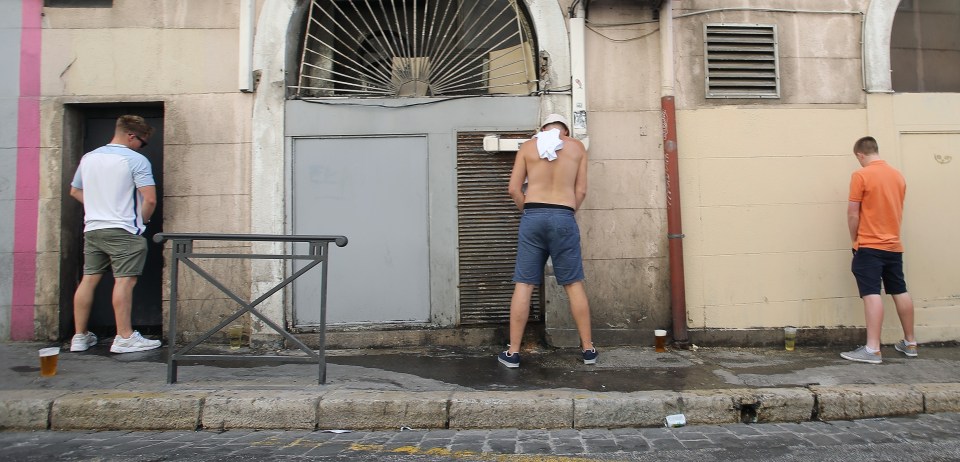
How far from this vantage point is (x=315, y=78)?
546cm

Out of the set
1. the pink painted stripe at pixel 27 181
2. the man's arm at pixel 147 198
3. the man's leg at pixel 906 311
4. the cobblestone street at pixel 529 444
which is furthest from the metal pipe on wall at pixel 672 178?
the pink painted stripe at pixel 27 181

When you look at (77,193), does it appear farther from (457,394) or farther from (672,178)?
(672,178)

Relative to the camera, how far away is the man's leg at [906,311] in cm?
477

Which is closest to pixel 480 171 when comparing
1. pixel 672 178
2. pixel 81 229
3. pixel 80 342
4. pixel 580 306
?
pixel 580 306

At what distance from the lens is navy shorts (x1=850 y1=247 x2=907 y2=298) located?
4723 millimetres

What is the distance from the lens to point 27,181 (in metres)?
5.25

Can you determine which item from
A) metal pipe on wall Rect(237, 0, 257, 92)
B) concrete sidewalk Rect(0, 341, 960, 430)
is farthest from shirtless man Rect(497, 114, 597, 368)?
metal pipe on wall Rect(237, 0, 257, 92)

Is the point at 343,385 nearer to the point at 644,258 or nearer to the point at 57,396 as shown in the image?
the point at 57,396

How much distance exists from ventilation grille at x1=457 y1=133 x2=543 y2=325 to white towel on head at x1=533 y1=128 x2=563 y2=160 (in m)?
0.84

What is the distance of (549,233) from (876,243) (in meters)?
2.67

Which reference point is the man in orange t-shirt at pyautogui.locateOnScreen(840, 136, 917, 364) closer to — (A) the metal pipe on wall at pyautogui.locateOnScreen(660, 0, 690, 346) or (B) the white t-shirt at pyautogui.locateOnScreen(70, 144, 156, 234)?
(A) the metal pipe on wall at pyautogui.locateOnScreen(660, 0, 690, 346)

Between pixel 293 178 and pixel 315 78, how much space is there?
0.97 metres

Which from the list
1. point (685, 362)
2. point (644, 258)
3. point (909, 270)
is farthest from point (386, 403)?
point (909, 270)

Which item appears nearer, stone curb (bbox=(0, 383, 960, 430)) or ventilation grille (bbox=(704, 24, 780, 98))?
stone curb (bbox=(0, 383, 960, 430))
